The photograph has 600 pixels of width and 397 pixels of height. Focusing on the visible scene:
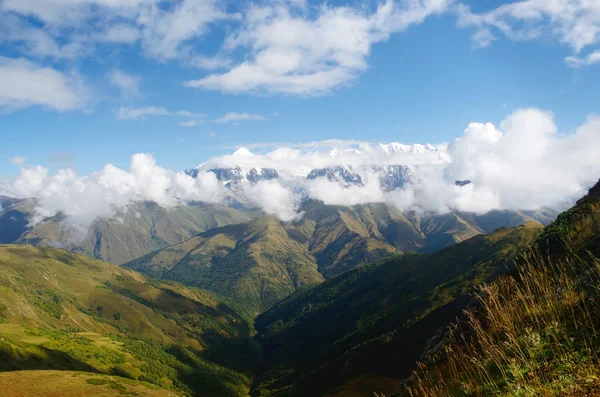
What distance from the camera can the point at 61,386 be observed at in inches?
3472

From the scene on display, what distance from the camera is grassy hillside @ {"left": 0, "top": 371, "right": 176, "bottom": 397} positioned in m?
79.1

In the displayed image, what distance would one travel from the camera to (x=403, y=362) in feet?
540

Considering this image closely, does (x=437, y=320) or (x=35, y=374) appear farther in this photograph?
(x=437, y=320)

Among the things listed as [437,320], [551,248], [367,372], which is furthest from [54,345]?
[551,248]

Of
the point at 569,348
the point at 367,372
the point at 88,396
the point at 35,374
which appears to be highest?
the point at 569,348

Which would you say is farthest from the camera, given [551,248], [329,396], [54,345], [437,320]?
[54,345]

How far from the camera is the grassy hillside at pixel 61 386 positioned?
79.1 meters

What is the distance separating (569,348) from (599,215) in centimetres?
5960

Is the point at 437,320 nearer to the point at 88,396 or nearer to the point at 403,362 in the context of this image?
the point at 403,362

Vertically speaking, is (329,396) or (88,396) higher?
(88,396)

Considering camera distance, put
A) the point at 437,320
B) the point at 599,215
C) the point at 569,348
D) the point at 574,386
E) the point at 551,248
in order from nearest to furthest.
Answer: the point at 574,386, the point at 569,348, the point at 599,215, the point at 551,248, the point at 437,320

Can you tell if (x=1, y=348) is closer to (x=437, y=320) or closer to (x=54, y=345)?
(x=54, y=345)

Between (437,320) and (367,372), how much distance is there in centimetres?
4679

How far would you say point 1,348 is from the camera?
126 metres
